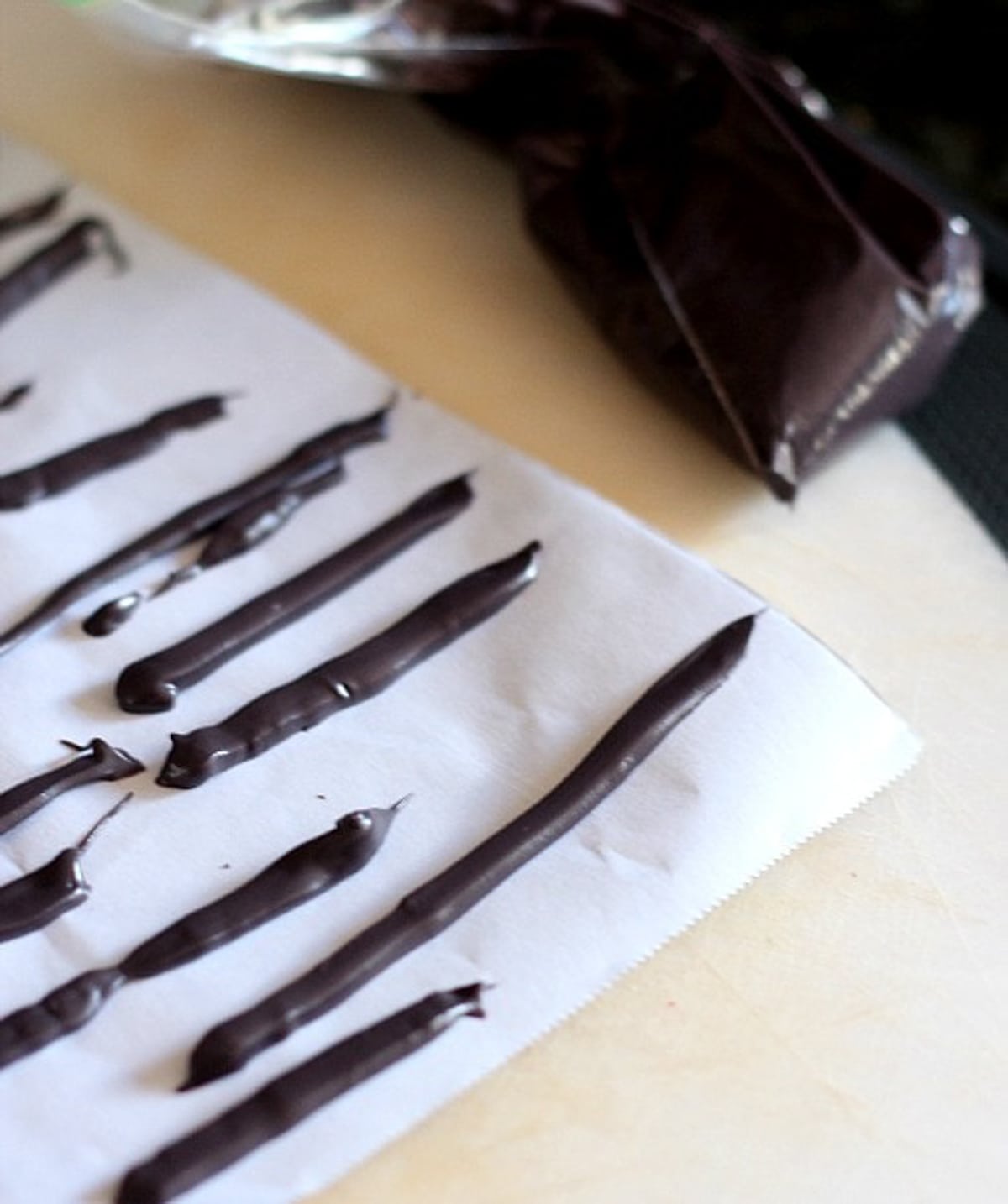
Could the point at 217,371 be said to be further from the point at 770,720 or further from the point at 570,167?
the point at 770,720

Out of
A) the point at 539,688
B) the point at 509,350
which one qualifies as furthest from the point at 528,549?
the point at 509,350

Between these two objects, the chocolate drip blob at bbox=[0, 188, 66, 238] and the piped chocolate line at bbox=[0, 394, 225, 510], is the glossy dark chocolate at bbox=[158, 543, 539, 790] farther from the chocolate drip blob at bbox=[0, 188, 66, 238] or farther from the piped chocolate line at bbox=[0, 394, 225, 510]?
the chocolate drip blob at bbox=[0, 188, 66, 238]

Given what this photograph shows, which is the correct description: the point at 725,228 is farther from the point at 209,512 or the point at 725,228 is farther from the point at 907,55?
the point at 907,55

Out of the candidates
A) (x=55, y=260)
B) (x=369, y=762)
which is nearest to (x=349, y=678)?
(x=369, y=762)

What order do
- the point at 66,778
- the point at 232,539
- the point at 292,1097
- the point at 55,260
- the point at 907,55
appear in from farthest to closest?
1. the point at 907,55
2. the point at 55,260
3. the point at 232,539
4. the point at 66,778
5. the point at 292,1097

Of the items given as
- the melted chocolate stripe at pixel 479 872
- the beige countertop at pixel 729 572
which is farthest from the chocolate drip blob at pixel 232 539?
the melted chocolate stripe at pixel 479 872

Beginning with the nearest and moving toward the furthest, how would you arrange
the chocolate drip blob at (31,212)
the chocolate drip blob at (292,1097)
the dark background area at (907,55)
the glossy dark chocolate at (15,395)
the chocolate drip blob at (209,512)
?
the chocolate drip blob at (292,1097) < the chocolate drip blob at (209,512) < the glossy dark chocolate at (15,395) < the chocolate drip blob at (31,212) < the dark background area at (907,55)

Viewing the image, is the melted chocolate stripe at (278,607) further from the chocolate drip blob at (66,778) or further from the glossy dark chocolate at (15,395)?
the glossy dark chocolate at (15,395)
